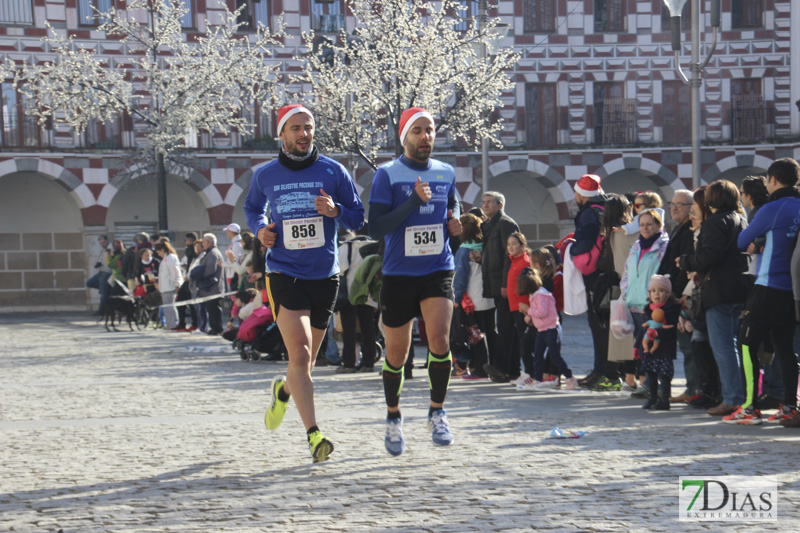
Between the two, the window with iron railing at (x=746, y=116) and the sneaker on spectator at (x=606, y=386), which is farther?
the window with iron railing at (x=746, y=116)

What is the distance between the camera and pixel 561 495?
584cm

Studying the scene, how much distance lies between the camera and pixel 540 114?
39.9 meters

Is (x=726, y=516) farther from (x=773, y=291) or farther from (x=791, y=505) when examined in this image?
(x=773, y=291)

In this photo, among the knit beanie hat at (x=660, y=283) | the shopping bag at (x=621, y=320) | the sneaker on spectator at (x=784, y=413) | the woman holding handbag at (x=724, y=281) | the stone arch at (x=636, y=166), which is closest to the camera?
the sneaker on spectator at (x=784, y=413)

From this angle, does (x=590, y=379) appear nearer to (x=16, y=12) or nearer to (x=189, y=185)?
(x=189, y=185)

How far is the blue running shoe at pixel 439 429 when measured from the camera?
7.31m

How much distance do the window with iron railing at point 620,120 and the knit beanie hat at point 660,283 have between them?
30426 millimetres

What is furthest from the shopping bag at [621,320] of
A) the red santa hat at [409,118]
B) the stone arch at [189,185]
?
the stone arch at [189,185]

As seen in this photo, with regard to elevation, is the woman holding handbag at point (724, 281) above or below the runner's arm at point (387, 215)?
below

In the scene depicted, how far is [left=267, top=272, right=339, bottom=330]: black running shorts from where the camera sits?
720 centimetres

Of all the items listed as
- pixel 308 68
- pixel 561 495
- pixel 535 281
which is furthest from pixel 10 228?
pixel 561 495

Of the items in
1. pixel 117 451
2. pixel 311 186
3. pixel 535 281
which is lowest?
pixel 117 451

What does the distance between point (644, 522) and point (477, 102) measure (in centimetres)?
2595

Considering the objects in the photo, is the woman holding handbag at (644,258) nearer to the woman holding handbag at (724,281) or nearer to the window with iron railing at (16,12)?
the woman holding handbag at (724,281)
